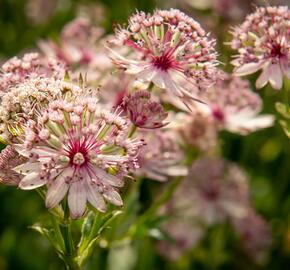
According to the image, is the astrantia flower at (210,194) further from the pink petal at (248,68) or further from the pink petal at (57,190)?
the pink petal at (57,190)

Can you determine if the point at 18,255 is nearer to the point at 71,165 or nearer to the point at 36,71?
the point at 36,71

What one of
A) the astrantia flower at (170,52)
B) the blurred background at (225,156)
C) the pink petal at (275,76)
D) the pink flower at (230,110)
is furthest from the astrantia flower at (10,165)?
the blurred background at (225,156)

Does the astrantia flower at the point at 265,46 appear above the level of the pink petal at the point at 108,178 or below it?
above

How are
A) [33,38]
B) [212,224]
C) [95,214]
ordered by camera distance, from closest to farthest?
[95,214], [212,224], [33,38]

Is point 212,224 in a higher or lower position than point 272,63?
lower

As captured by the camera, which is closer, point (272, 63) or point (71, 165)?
point (71, 165)

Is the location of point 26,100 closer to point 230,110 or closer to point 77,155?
point 77,155

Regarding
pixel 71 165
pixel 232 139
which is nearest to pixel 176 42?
pixel 71 165

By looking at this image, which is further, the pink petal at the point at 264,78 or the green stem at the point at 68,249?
the pink petal at the point at 264,78
